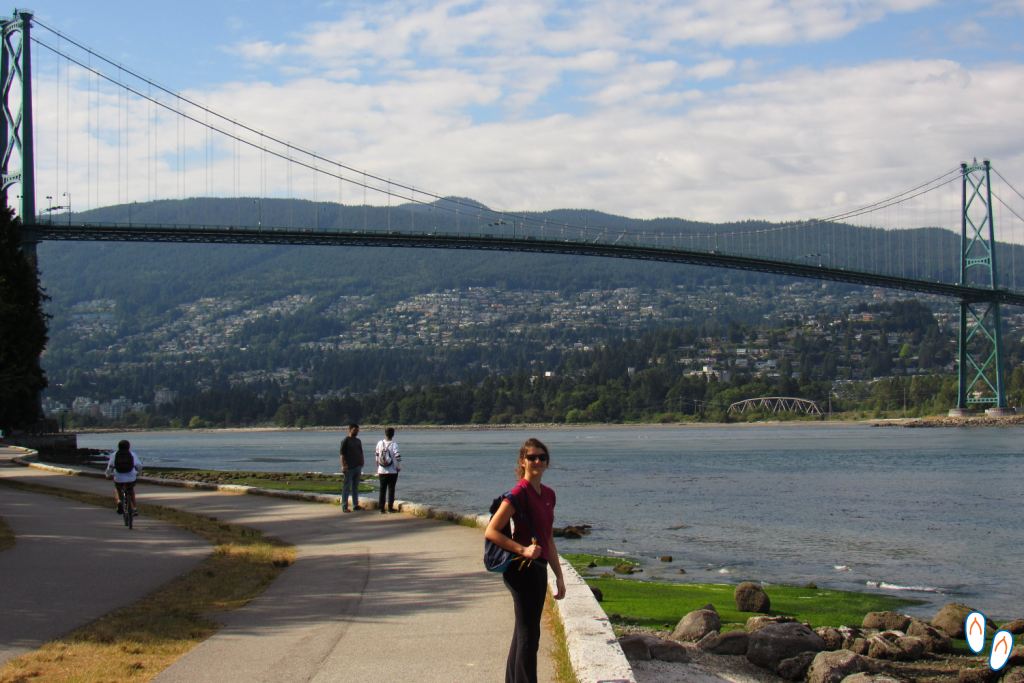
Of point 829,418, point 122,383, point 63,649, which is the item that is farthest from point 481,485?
point 122,383

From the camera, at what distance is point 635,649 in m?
6.61

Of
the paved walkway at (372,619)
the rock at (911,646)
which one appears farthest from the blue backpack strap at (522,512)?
the rock at (911,646)

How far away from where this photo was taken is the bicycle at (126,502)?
474 inches

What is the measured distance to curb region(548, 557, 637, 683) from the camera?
5027 mm

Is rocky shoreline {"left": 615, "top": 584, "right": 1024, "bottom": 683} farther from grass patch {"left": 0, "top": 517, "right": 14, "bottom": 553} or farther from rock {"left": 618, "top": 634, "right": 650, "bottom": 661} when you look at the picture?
grass patch {"left": 0, "top": 517, "right": 14, "bottom": 553}

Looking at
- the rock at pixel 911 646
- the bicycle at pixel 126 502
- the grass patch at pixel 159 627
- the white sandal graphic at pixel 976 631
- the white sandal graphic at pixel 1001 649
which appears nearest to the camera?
the white sandal graphic at pixel 1001 649

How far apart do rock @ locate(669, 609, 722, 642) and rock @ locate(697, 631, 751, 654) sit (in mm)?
153

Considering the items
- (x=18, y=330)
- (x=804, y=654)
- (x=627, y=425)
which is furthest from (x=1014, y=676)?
(x=627, y=425)

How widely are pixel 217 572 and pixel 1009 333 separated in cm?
21239

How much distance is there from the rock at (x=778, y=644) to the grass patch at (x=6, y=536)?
7.25 meters

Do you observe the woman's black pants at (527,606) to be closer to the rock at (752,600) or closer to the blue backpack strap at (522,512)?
the blue backpack strap at (522,512)

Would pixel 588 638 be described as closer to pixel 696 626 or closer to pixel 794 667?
pixel 794 667

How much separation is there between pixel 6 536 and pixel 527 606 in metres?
8.12

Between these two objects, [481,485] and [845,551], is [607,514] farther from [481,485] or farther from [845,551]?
[481,485]
